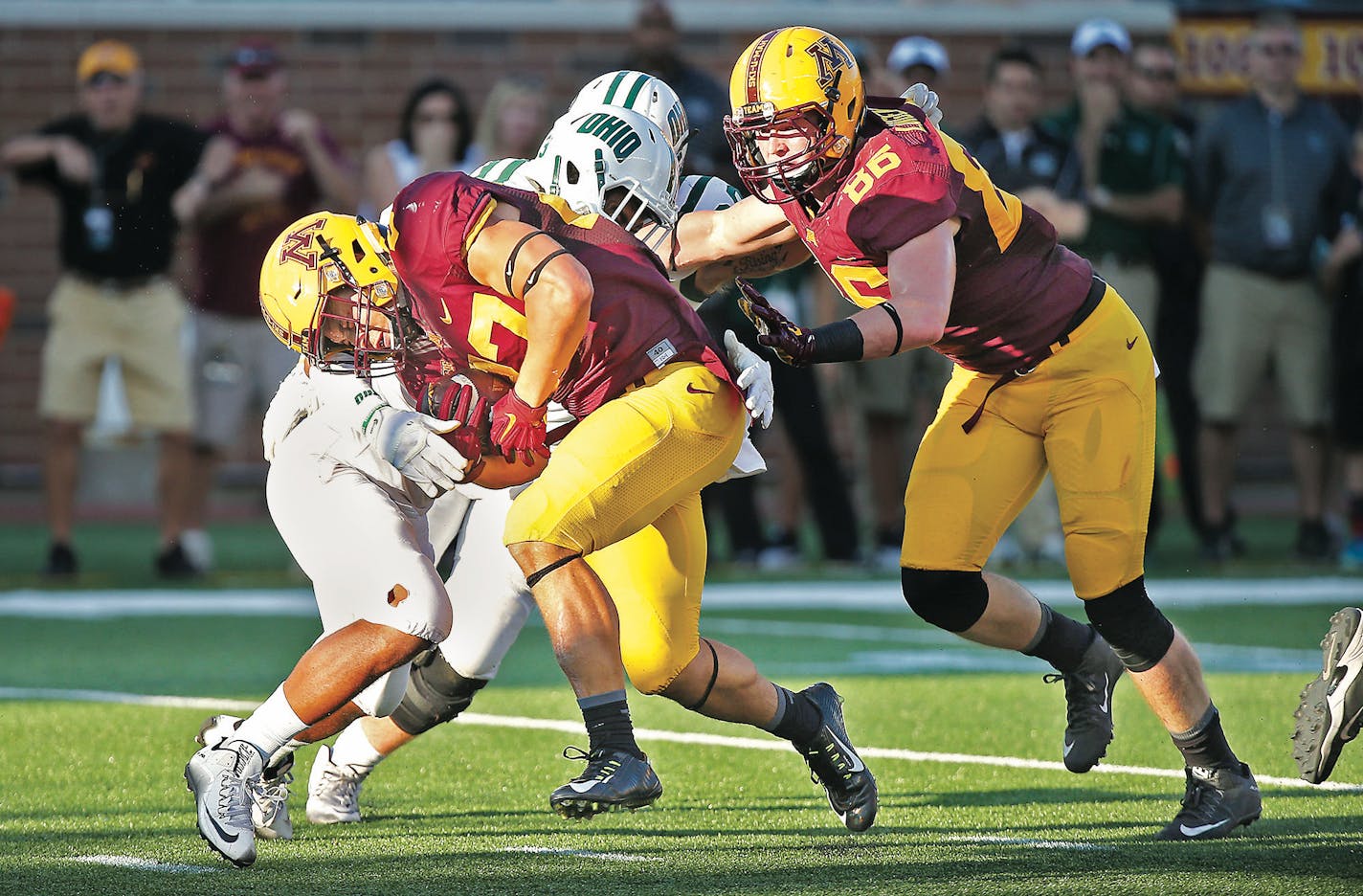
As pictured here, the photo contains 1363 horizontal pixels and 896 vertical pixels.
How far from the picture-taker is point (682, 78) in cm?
953

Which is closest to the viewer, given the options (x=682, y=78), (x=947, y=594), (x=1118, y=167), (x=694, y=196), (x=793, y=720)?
(x=793, y=720)

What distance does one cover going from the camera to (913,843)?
440cm

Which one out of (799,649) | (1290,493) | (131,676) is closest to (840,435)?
(1290,493)

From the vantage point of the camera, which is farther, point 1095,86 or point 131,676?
point 1095,86

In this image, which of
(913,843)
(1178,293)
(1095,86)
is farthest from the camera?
(1178,293)

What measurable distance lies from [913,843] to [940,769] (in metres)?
0.93

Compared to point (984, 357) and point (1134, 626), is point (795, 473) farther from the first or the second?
point (1134, 626)

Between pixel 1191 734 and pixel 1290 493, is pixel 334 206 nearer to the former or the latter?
pixel 1191 734

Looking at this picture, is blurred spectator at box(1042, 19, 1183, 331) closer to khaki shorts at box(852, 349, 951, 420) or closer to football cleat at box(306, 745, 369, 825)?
khaki shorts at box(852, 349, 951, 420)

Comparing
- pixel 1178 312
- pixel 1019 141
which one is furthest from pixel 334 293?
pixel 1178 312

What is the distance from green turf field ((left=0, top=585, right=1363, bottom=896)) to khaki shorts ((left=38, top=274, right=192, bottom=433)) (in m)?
2.26

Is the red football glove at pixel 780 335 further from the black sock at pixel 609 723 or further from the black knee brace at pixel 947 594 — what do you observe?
the black knee brace at pixel 947 594

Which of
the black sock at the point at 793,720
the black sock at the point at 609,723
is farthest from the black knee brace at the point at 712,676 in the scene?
the black sock at the point at 609,723

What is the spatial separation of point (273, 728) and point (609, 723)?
719mm
